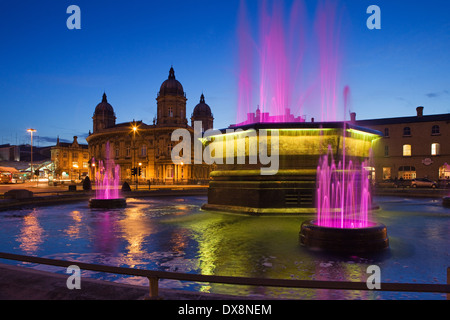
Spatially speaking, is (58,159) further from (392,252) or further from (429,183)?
(392,252)

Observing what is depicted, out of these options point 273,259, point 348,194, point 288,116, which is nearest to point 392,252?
point 273,259

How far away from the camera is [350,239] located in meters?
7.16

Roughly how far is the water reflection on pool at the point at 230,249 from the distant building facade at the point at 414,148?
135ft

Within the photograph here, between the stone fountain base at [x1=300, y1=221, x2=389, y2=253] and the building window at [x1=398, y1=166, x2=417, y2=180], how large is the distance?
47.4 m

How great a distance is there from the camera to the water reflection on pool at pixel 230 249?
5.33 m

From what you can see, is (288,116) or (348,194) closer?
(348,194)

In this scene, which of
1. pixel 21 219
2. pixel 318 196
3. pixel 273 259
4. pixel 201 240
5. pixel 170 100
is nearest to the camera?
pixel 273 259

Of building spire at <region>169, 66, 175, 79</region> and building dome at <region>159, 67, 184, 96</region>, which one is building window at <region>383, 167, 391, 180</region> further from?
building spire at <region>169, 66, 175, 79</region>

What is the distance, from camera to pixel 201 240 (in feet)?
27.6

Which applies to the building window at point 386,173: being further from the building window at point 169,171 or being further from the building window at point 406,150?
the building window at point 169,171

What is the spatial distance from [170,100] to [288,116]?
5272cm

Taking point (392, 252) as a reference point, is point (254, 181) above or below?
above

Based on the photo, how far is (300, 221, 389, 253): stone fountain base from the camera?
715 centimetres
